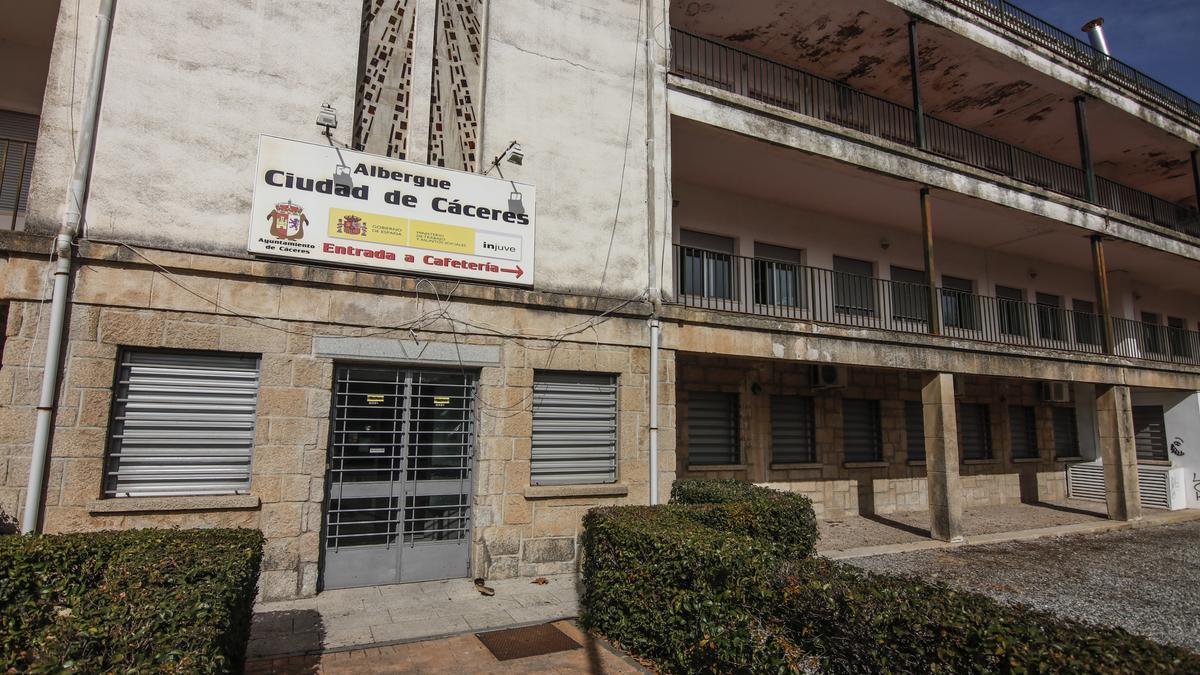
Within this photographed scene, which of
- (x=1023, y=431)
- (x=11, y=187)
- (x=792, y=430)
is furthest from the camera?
(x=1023, y=431)

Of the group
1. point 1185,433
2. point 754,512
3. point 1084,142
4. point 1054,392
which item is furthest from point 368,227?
point 1185,433

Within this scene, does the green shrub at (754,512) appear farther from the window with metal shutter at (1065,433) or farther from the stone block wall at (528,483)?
the window with metal shutter at (1065,433)

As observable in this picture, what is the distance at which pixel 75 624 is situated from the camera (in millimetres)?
3352

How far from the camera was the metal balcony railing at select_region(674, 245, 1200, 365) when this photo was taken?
11883mm

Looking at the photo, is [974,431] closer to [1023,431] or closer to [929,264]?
[1023,431]

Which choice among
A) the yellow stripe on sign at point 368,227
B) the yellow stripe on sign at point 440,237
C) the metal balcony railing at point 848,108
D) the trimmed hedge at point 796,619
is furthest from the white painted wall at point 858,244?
the trimmed hedge at point 796,619

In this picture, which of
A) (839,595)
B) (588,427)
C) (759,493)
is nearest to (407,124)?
(588,427)

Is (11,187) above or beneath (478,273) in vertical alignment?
above

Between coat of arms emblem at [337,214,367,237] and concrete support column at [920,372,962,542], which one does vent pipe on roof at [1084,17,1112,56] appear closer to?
concrete support column at [920,372,962,542]

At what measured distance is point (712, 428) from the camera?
12078 millimetres

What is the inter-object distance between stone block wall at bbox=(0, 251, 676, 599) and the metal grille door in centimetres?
24

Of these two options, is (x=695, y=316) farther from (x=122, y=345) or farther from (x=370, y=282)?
(x=122, y=345)

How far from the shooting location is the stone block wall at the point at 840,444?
1210 cm

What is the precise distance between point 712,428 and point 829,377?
2703 mm
